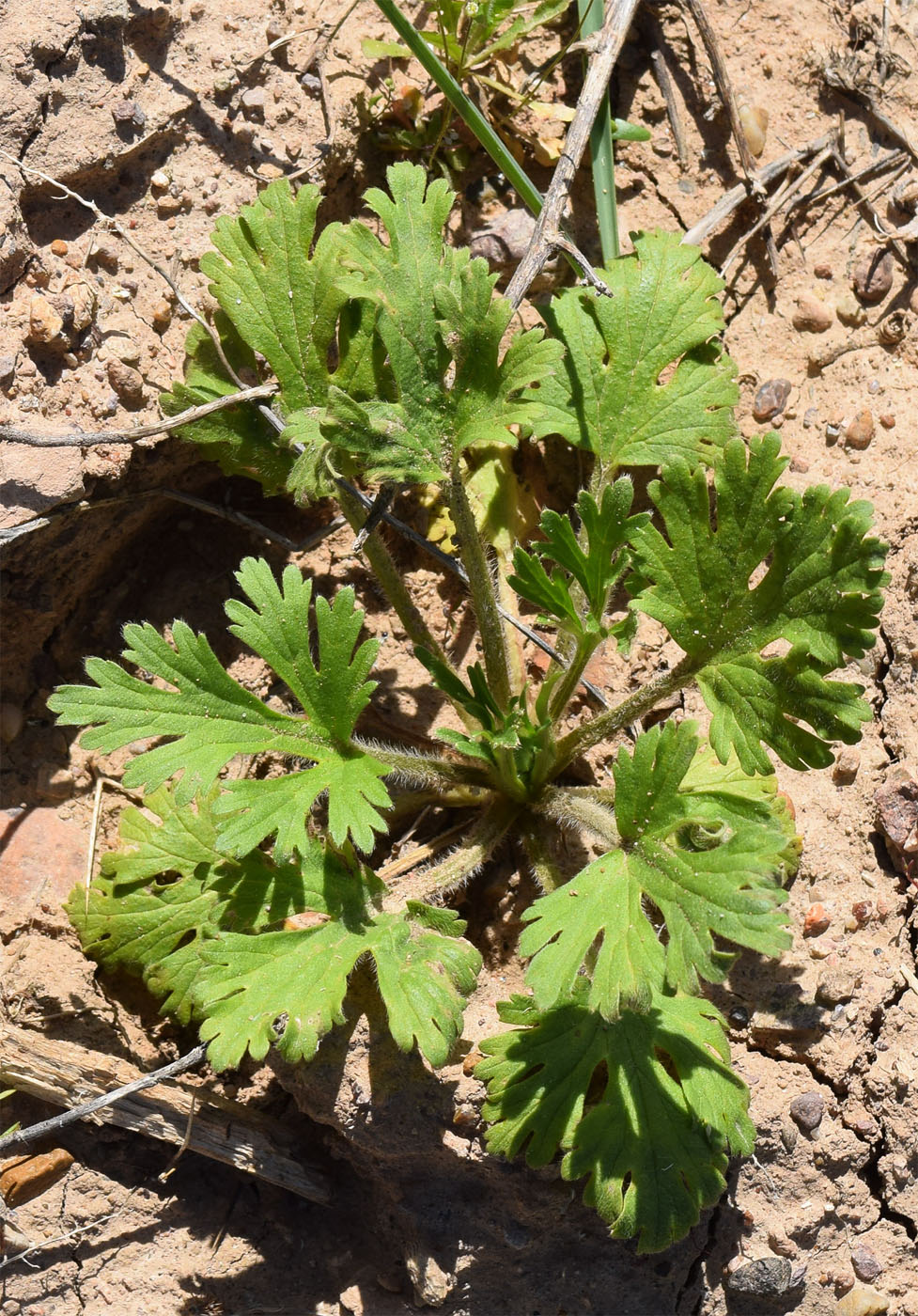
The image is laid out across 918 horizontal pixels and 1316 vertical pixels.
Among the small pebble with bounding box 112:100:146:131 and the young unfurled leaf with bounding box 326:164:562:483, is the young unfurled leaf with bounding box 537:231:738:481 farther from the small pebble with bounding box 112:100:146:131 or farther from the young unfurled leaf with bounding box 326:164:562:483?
the small pebble with bounding box 112:100:146:131

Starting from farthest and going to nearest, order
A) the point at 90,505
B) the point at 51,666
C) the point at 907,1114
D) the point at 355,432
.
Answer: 1. the point at 51,666
2. the point at 90,505
3. the point at 907,1114
4. the point at 355,432

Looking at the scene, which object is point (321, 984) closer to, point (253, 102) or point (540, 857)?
point (540, 857)

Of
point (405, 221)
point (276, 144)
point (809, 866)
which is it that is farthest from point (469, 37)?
point (809, 866)

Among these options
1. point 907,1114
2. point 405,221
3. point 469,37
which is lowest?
Answer: point 907,1114

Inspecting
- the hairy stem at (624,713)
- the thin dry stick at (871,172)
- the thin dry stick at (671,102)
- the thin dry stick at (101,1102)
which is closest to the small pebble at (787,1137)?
the hairy stem at (624,713)

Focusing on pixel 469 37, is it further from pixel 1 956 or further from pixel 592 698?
pixel 1 956

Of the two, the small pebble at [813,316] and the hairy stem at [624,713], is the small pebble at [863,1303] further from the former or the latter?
the small pebble at [813,316]
